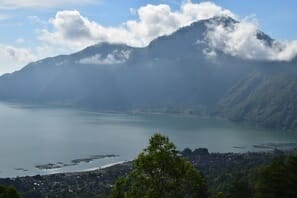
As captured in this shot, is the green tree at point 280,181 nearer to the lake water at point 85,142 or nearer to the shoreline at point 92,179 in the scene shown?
the shoreline at point 92,179

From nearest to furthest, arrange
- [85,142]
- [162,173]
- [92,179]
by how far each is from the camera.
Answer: [162,173] → [92,179] → [85,142]

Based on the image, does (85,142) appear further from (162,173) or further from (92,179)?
(162,173)

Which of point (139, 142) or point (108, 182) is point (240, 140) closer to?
point (139, 142)

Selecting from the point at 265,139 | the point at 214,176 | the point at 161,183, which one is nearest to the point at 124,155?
the point at 214,176

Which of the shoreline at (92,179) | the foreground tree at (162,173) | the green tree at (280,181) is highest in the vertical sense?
the foreground tree at (162,173)

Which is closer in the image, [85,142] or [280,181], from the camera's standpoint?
[280,181]

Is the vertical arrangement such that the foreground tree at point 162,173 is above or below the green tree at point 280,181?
above

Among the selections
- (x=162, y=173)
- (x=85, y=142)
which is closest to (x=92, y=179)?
(x=85, y=142)

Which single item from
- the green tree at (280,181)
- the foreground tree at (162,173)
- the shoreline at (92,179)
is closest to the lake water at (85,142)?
the shoreline at (92,179)

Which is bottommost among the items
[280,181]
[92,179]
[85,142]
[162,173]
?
[92,179]
